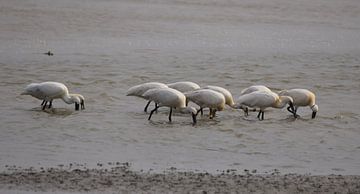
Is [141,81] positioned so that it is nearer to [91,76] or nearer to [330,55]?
[91,76]

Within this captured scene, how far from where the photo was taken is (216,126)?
41.7 feet

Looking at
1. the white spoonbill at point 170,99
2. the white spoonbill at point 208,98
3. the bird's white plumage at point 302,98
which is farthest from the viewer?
the bird's white plumage at point 302,98

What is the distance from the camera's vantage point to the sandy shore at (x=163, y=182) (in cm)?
901

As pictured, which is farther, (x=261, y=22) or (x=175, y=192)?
(x=261, y=22)

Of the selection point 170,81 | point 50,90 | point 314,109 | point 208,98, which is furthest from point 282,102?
point 170,81

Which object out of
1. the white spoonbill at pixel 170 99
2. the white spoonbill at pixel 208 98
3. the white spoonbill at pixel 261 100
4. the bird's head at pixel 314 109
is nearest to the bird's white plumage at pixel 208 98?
the white spoonbill at pixel 208 98

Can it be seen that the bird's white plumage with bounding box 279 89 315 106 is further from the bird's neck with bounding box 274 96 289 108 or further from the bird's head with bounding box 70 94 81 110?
the bird's head with bounding box 70 94 81 110

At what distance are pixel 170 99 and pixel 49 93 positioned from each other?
5.87ft

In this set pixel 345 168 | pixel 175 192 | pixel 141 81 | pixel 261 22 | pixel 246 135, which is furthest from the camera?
pixel 261 22

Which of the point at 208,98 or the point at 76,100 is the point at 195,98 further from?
the point at 76,100

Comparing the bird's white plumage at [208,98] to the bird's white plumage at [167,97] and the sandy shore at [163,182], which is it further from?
the sandy shore at [163,182]

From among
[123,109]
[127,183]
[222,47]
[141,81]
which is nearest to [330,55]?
[222,47]

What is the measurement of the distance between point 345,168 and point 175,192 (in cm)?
251

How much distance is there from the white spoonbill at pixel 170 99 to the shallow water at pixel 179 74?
26 cm
